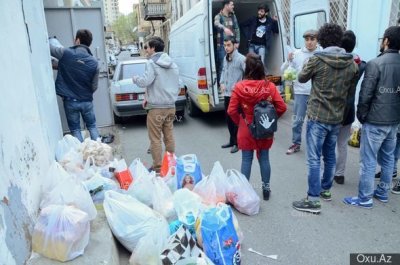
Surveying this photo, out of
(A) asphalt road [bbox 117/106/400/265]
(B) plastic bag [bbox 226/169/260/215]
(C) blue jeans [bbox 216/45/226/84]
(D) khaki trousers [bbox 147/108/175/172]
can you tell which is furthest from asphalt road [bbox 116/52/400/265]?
(C) blue jeans [bbox 216/45/226/84]

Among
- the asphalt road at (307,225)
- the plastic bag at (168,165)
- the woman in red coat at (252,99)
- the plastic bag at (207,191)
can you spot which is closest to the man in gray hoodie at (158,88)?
the plastic bag at (168,165)

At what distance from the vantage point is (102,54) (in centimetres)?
661

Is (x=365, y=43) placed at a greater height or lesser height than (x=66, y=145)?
greater

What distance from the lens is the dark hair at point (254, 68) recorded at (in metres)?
3.42

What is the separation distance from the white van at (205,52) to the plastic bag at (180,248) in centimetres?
394

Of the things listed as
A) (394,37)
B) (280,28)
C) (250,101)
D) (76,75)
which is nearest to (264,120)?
(250,101)

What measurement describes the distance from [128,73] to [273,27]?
3.24 m

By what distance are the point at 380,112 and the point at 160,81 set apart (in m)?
2.46

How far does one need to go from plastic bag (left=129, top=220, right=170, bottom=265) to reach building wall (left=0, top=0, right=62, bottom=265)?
0.74 m

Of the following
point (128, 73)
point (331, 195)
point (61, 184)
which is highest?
point (128, 73)

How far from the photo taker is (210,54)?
603 cm

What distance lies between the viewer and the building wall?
7.07ft

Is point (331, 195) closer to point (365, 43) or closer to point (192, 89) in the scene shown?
point (365, 43)

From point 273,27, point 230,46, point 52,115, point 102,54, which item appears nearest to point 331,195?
point 230,46
